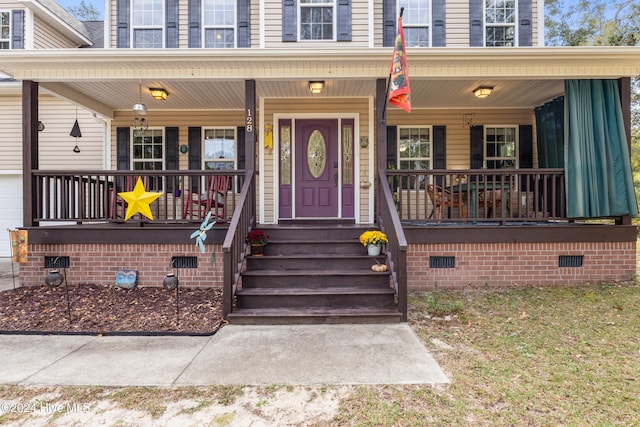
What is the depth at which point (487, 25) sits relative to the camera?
709 cm

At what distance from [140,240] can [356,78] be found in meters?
4.03

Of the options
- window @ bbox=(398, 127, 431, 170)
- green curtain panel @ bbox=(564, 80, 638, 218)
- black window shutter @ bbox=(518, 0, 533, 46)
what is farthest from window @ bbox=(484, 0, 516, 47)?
green curtain panel @ bbox=(564, 80, 638, 218)

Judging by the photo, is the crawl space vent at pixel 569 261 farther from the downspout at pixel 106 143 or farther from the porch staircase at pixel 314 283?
the downspout at pixel 106 143

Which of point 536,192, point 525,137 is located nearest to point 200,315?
point 536,192

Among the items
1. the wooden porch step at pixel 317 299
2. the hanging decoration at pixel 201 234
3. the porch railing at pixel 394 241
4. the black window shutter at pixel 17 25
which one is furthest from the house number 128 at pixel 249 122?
the black window shutter at pixel 17 25

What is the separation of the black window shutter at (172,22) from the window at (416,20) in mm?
4561

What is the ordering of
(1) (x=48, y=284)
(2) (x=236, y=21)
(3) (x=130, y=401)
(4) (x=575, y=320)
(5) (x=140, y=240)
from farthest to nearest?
1. (2) (x=236, y=21)
2. (5) (x=140, y=240)
3. (1) (x=48, y=284)
4. (4) (x=575, y=320)
5. (3) (x=130, y=401)

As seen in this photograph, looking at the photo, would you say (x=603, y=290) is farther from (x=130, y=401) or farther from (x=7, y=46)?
(x=7, y=46)

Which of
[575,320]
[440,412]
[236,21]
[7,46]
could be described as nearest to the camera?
[440,412]

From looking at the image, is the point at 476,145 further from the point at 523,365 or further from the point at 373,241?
the point at 523,365

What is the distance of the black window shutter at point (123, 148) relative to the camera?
24.4ft

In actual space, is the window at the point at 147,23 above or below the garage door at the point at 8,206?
above

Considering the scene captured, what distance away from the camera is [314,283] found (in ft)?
14.6

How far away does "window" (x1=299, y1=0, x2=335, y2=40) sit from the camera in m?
6.94
